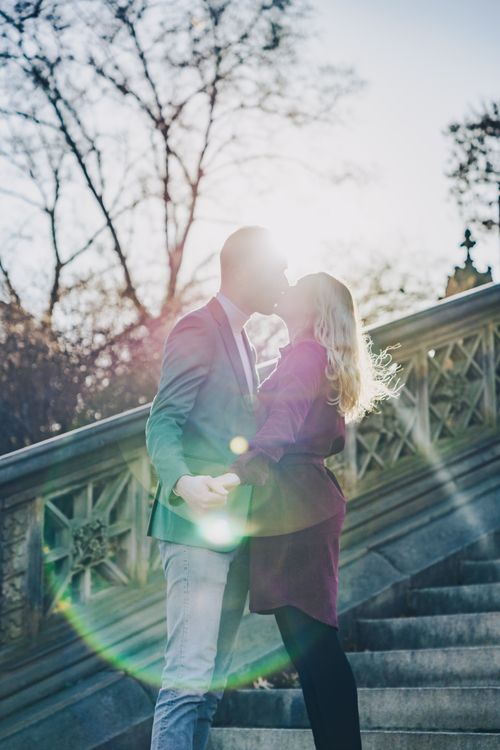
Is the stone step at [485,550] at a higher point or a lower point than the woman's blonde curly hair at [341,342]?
higher

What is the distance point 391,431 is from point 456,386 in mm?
637

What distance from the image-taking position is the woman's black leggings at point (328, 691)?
10.6 ft

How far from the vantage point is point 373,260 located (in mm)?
21297

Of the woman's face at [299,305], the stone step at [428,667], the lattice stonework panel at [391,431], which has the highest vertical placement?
the lattice stonework panel at [391,431]

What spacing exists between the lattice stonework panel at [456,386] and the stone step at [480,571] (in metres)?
1.01

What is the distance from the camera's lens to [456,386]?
6730 millimetres

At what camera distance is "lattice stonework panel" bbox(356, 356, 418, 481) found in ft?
20.5

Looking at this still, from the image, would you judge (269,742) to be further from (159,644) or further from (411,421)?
(411,421)

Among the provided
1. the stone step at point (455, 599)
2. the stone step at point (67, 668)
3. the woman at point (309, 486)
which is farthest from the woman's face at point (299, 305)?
the stone step at point (455, 599)

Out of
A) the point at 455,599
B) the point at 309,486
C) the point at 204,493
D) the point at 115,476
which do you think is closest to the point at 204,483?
the point at 204,493

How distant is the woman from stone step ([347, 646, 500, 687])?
52.4 inches

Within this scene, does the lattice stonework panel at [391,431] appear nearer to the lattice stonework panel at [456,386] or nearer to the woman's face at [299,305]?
the lattice stonework panel at [456,386]

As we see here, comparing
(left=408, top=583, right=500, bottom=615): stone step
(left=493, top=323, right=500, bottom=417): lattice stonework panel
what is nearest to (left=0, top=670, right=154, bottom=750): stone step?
(left=408, top=583, right=500, bottom=615): stone step

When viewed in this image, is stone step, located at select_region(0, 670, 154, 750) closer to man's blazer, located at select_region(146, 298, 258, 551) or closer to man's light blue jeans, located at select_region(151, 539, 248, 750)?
man's light blue jeans, located at select_region(151, 539, 248, 750)
